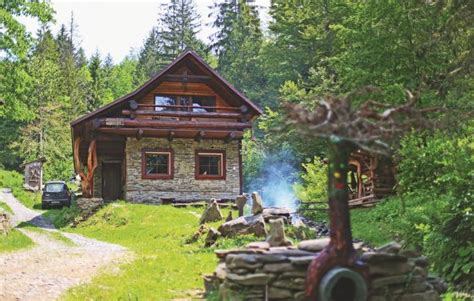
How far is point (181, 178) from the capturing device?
84.8 ft

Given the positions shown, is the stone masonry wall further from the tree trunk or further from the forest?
the tree trunk

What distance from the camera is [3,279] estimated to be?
33.3ft

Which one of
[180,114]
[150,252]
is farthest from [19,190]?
[150,252]

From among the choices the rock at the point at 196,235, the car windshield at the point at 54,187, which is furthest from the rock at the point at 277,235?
the car windshield at the point at 54,187

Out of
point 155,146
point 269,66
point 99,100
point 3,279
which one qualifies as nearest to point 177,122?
point 155,146

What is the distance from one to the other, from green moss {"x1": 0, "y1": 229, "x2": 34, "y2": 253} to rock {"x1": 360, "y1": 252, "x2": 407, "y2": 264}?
35.9 ft

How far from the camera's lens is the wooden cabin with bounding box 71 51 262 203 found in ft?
81.1

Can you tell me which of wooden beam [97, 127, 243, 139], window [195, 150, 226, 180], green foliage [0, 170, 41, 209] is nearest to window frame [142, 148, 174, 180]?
wooden beam [97, 127, 243, 139]

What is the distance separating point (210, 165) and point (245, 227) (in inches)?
503

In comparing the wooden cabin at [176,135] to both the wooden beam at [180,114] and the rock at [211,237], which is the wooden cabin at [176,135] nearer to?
the wooden beam at [180,114]

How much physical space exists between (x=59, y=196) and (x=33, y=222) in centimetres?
706

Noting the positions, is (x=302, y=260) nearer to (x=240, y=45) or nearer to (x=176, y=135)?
(x=176, y=135)

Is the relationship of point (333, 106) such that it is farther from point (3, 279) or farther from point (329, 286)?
point (3, 279)

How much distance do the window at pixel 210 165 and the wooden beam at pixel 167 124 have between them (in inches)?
65.6
